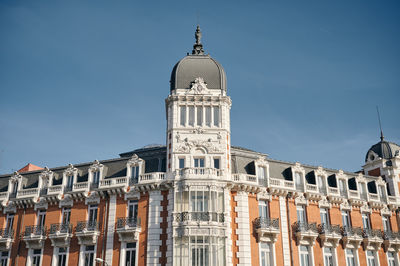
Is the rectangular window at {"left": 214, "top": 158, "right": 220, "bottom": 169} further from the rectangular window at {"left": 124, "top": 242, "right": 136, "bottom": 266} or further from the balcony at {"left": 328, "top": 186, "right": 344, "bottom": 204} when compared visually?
the balcony at {"left": 328, "top": 186, "right": 344, "bottom": 204}

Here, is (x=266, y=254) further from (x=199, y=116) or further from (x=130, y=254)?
(x=199, y=116)

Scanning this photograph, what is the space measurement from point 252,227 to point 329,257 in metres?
9.41

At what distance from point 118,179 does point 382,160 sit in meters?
31.4

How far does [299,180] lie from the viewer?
149 ft

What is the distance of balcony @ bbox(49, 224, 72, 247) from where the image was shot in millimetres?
41250

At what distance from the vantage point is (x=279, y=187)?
141 feet

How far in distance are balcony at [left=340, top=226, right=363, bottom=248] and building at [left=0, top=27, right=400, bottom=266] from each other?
112mm

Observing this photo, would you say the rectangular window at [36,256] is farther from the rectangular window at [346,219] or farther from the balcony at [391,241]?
the balcony at [391,241]

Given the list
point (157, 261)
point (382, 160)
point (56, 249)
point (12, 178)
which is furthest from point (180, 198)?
point (382, 160)

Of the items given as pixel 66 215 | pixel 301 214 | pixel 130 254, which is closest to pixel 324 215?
pixel 301 214

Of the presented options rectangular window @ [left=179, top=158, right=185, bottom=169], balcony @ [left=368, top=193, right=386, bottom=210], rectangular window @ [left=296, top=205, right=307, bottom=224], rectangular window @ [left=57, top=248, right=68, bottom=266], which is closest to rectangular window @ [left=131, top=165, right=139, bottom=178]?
rectangular window @ [left=179, top=158, right=185, bottom=169]

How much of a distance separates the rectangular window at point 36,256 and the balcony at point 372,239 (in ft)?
108

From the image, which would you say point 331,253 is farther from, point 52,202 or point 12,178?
point 12,178

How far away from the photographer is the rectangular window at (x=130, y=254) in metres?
38.7
